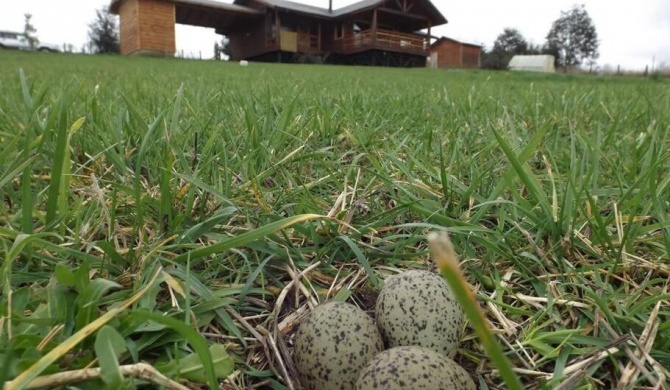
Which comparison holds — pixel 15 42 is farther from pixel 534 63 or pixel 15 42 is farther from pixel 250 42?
pixel 534 63

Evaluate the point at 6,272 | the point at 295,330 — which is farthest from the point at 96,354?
the point at 295,330

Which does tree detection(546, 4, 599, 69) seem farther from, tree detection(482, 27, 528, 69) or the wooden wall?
the wooden wall

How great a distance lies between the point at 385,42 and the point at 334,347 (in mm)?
29940

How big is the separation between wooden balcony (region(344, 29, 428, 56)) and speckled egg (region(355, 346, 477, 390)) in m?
28.9

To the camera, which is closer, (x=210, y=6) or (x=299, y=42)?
(x=210, y=6)

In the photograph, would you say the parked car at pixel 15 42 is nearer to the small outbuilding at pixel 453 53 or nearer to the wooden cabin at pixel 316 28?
the wooden cabin at pixel 316 28

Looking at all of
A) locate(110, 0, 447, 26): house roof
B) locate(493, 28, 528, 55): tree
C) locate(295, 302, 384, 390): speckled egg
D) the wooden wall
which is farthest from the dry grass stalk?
locate(493, 28, 528, 55): tree

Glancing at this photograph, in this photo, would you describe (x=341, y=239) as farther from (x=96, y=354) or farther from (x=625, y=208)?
(x=625, y=208)

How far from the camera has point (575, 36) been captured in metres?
60.7

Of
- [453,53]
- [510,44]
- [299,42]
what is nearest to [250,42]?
[299,42]

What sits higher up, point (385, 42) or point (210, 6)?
point (210, 6)

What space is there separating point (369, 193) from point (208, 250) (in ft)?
2.28

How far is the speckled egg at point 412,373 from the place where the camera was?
857mm

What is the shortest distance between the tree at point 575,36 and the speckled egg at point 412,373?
218ft
